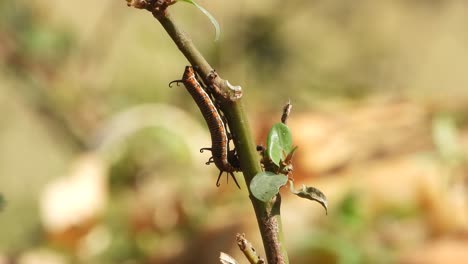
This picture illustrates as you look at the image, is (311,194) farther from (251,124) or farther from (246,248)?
(251,124)

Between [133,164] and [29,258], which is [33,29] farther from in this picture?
[29,258]

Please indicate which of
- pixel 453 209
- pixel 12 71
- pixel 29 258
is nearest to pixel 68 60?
pixel 12 71

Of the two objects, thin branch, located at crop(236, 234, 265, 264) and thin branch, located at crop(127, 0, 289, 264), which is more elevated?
thin branch, located at crop(127, 0, 289, 264)

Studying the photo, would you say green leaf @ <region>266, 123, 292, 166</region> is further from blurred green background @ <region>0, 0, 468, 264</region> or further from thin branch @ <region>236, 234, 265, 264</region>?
blurred green background @ <region>0, 0, 468, 264</region>

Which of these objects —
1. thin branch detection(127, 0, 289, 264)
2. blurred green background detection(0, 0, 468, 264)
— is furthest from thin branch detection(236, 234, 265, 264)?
blurred green background detection(0, 0, 468, 264)

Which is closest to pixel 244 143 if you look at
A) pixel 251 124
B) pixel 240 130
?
pixel 240 130

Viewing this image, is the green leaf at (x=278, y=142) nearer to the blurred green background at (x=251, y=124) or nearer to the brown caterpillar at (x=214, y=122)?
the brown caterpillar at (x=214, y=122)

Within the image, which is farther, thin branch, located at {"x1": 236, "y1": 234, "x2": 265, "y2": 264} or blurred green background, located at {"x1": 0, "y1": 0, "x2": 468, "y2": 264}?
blurred green background, located at {"x1": 0, "y1": 0, "x2": 468, "y2": 264}
